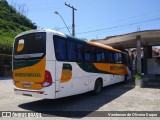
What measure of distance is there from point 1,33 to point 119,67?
26.8 metres

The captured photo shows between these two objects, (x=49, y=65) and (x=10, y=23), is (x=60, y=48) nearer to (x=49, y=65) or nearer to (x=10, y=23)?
(x=49, y=65)

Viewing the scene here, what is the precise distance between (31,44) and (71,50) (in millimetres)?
1798

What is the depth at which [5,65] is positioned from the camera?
86.6ft

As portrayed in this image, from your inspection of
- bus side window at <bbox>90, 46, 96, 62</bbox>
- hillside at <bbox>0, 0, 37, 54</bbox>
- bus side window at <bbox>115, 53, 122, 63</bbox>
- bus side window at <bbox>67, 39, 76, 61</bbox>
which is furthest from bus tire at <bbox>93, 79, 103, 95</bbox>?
hillside at <bbox>0, 0, 37, 54</bbox>

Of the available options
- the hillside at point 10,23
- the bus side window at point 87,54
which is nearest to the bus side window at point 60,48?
the bus side window at point 87,54

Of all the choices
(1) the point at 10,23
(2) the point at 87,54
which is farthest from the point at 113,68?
(1) the point at 10,23

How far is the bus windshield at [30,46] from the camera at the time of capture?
878 centimetres

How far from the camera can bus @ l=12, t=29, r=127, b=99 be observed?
28.0ft

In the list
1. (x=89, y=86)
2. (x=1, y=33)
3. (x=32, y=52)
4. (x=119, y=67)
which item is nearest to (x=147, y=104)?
(x=89, y=86)

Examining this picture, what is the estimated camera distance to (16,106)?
9.38 meters

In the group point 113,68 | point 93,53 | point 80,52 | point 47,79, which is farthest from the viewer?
point 113,68

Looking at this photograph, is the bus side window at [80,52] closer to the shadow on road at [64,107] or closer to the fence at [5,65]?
the shadow on road at [64,107]

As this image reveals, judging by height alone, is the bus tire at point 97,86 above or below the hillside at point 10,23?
below

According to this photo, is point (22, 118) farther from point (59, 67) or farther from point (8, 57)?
point (8, 57)
